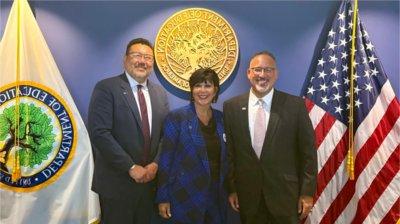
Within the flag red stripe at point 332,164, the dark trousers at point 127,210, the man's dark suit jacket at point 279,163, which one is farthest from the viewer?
the flag red stripe at point 332,164

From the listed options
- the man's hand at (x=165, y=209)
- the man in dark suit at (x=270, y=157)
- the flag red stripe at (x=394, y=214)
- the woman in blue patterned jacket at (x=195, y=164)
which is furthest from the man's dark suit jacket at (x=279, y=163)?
the flag red stripe at (x=394, y=214)

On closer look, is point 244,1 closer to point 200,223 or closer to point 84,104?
point 84,104

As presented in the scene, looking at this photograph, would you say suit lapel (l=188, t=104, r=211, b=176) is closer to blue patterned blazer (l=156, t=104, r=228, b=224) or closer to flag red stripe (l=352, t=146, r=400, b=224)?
blue patterned blazer (l=156, t=104, r=228, b=224)

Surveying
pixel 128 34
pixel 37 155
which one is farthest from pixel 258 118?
pixel 37 155

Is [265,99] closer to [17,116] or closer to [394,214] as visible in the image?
[394,214]

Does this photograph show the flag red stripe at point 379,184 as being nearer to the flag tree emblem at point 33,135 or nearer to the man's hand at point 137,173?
the man's hand at point 137,173

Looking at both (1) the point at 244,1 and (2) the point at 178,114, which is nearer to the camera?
(2) the point at 178,114

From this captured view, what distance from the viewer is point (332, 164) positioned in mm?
2914

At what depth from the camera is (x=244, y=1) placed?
10.1 feet

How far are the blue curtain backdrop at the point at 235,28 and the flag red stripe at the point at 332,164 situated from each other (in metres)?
0.55

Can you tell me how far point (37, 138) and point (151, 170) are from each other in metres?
0.95

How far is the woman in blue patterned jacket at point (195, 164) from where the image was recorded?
2463 mm

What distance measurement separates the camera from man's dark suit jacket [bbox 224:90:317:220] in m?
2.42

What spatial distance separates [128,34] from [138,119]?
79 cm
